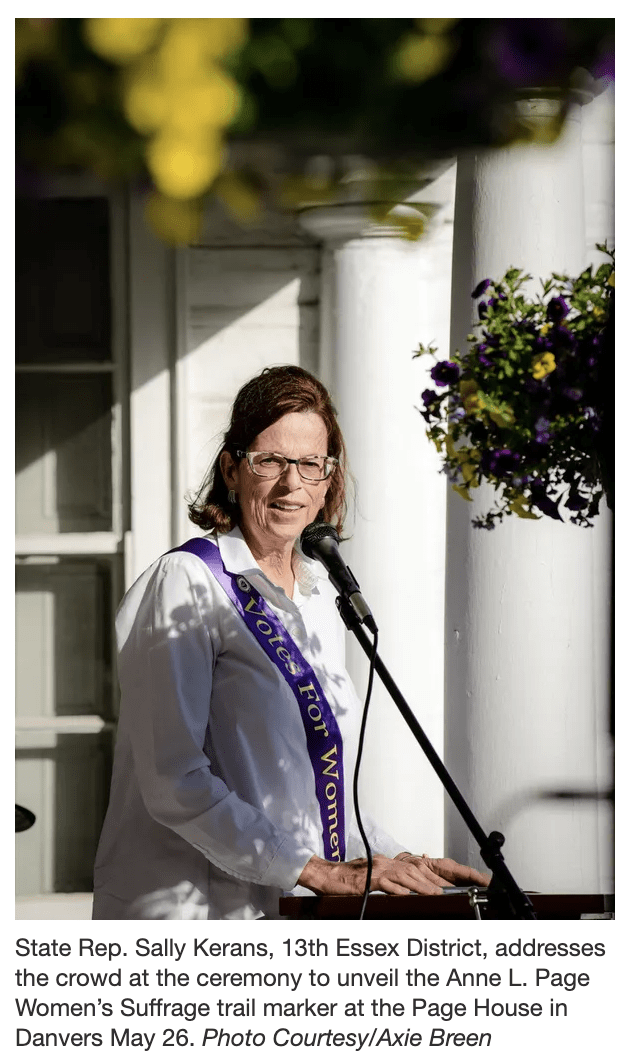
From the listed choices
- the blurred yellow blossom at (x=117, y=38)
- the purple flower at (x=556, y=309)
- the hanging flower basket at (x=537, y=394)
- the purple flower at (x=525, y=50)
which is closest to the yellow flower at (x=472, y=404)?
the hanging flower basket at (x=537, y=394)

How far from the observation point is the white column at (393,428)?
9.68 feet

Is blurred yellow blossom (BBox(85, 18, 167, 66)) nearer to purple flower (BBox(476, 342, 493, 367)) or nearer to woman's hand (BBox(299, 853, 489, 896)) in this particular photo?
purple flower (BBox(476, 342, 493, 367))

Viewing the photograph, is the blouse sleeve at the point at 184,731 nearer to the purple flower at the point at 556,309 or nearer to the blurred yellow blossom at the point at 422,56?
the purple flower at the point at 556,309

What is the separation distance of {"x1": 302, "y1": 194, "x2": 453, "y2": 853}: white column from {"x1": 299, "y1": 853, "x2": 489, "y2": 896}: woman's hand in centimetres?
100

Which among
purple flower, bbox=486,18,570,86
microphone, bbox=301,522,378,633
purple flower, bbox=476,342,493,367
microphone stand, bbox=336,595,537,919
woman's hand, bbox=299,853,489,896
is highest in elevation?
purple flower, bbox=486,18,570,86

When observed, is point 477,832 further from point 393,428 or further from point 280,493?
point 393,428

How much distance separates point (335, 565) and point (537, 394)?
0.39 m

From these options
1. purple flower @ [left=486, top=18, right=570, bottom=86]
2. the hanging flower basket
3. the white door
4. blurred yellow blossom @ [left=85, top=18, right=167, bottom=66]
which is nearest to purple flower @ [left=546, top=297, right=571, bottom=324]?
the hanging flower basket

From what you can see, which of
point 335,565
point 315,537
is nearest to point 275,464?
point 315,537

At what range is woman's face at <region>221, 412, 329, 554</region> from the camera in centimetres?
216

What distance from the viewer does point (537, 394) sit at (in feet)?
5.24
